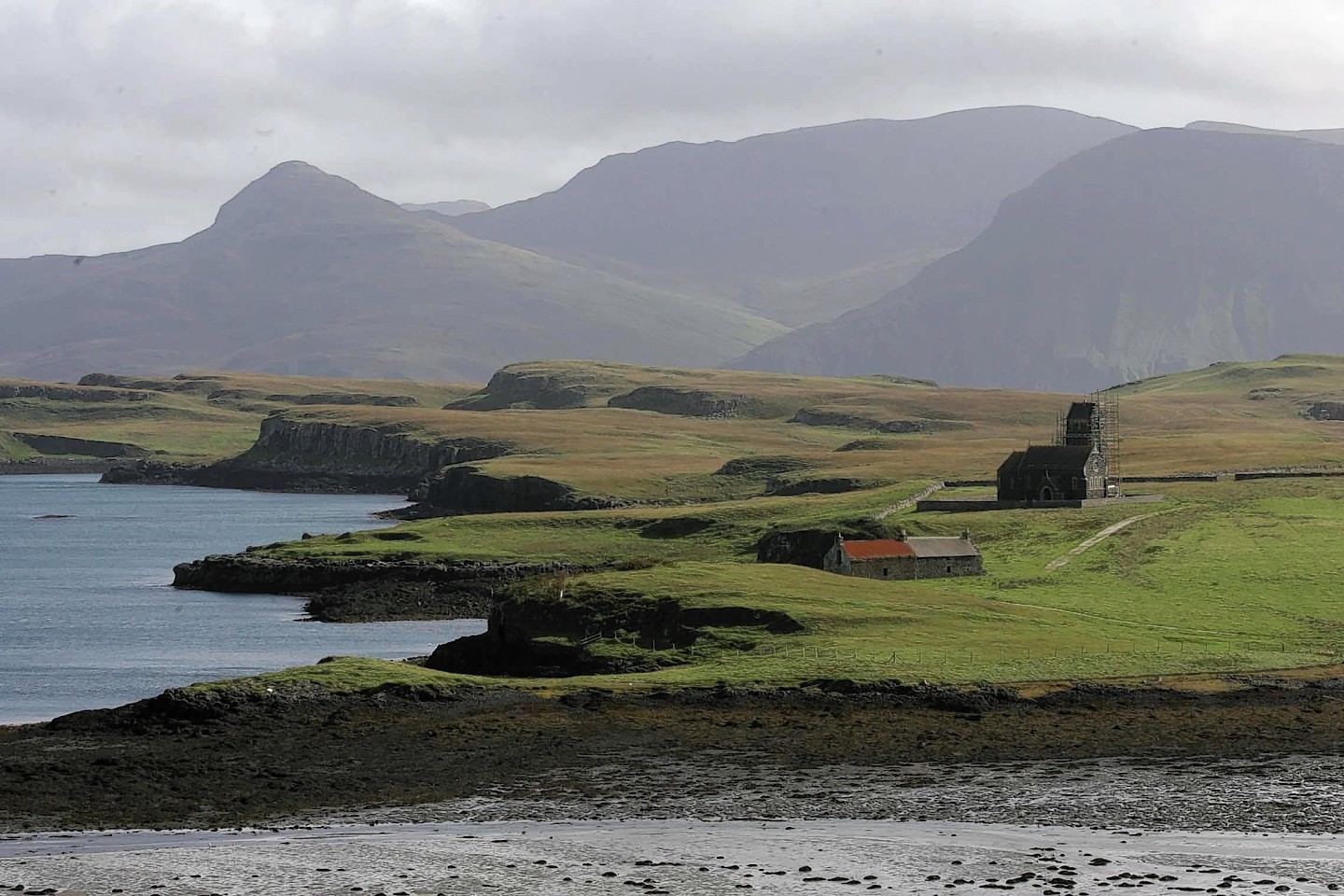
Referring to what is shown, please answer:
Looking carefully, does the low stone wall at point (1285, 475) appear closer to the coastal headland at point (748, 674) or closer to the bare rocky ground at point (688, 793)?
the coastal headland at point (748, 674)

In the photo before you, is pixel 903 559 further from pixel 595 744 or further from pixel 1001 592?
pixel 595 744

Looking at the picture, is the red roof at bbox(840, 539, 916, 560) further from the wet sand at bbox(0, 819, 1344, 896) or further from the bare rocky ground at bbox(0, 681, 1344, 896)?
the wet sand at bbox(0, 819, 1344, 896)

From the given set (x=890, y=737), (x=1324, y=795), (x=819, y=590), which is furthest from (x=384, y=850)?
(x=819, y=590)

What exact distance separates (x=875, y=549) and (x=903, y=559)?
1.55 meters

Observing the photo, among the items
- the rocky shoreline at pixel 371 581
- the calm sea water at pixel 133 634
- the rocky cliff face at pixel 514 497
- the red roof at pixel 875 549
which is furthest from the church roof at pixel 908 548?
the rocky cliff face at pixel 514 497

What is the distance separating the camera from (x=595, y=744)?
60625 millimetres

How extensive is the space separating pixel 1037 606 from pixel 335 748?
138 ft

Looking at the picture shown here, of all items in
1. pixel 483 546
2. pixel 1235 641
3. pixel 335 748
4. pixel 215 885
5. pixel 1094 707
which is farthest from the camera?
pixel 483 546

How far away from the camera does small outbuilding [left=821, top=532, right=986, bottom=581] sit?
330ft

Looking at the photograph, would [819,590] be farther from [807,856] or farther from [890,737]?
[807,856]

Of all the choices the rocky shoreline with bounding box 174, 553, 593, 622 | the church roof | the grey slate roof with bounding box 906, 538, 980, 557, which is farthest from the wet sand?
the rocky shoreline with bounding box 174, 553, 593, 622

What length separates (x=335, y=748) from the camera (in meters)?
59.0

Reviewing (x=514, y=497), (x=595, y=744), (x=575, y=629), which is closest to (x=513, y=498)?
(x=514, y=497)

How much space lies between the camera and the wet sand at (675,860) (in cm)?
4450
